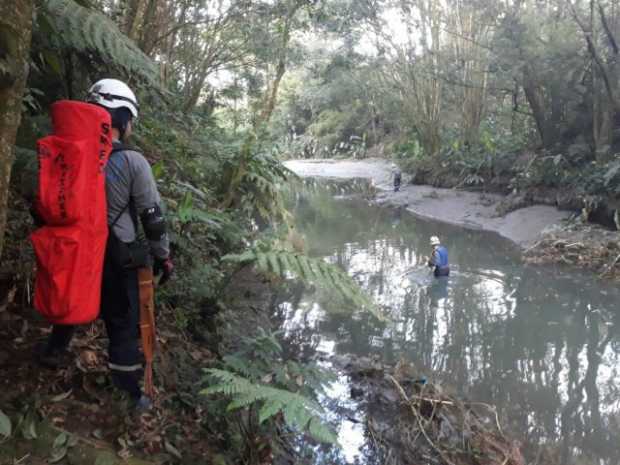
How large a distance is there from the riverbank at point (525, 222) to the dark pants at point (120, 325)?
32.8 ft

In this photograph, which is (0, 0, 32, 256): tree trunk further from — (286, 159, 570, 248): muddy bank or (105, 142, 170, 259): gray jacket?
(286, 159, 570, 248): muddy bank

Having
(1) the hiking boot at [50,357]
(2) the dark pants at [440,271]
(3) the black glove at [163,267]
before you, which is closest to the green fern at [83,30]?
(3) the black glove at [163,267]

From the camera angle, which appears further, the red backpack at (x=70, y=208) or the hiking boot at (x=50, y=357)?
the hiking boot at (x=50, y=357)

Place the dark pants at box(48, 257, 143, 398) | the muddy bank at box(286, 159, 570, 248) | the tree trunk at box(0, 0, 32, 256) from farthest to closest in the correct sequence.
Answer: the muddy bank at box(286, 159, 570, 248) → the dark pants at box(48, 257, 143, 398) → the tree trunk at box(0, 0, 32, 256)

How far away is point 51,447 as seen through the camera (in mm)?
2441

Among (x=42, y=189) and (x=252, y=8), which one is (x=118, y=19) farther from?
(x=42, y=189)

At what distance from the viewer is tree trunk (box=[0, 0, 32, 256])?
72.8 inches

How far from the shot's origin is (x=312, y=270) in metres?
3.25

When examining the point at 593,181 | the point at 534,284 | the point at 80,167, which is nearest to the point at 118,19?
the point at 80,167

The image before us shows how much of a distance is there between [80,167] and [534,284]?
32.2 feet

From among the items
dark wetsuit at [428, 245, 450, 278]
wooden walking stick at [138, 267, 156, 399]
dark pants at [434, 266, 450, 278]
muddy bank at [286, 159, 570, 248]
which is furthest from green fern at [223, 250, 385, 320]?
muddy bank at [286, 159, 570, 248]

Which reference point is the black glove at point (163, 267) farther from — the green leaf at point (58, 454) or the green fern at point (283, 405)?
the green leaf at point (58, 454)

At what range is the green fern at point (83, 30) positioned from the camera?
10.8ft

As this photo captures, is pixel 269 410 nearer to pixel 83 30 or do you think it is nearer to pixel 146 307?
pixel 146 307
